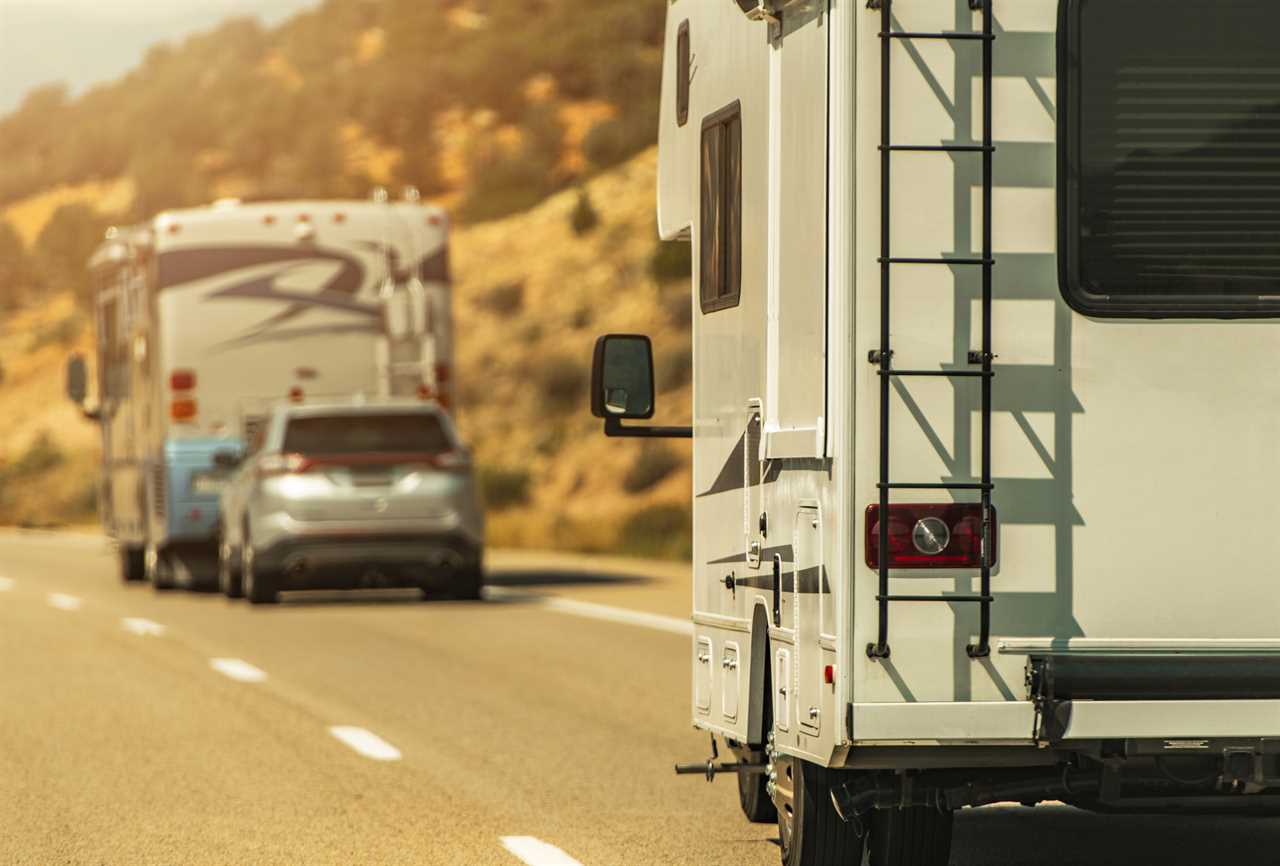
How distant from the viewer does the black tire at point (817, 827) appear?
290 inches

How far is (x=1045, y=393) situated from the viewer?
22.1ft

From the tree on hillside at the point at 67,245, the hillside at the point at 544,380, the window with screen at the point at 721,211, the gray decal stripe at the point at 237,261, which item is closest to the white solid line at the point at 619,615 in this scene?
the gray decal stripe at the point at 237,261

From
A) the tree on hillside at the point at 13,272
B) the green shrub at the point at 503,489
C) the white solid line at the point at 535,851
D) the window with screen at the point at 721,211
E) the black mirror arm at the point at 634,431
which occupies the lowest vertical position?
the green shrub at the point at 503,489

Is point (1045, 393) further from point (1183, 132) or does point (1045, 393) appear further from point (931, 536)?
point (1183, 132)

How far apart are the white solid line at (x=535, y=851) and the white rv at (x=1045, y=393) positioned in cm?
211

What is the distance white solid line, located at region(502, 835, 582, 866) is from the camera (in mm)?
8885

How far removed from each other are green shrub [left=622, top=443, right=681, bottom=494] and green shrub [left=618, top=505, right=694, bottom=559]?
636 cm

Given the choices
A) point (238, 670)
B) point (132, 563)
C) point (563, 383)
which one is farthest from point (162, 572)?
point (563, 383)

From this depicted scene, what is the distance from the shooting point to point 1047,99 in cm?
677

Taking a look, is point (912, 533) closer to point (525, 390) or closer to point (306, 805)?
Answer: point (306, 805)

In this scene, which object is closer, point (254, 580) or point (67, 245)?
point (254, 580)

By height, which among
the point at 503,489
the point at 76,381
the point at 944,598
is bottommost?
the point at 503,489

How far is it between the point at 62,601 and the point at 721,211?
16.9 metres

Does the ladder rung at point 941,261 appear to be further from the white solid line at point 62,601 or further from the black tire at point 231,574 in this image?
the white solid line at point 62,601
